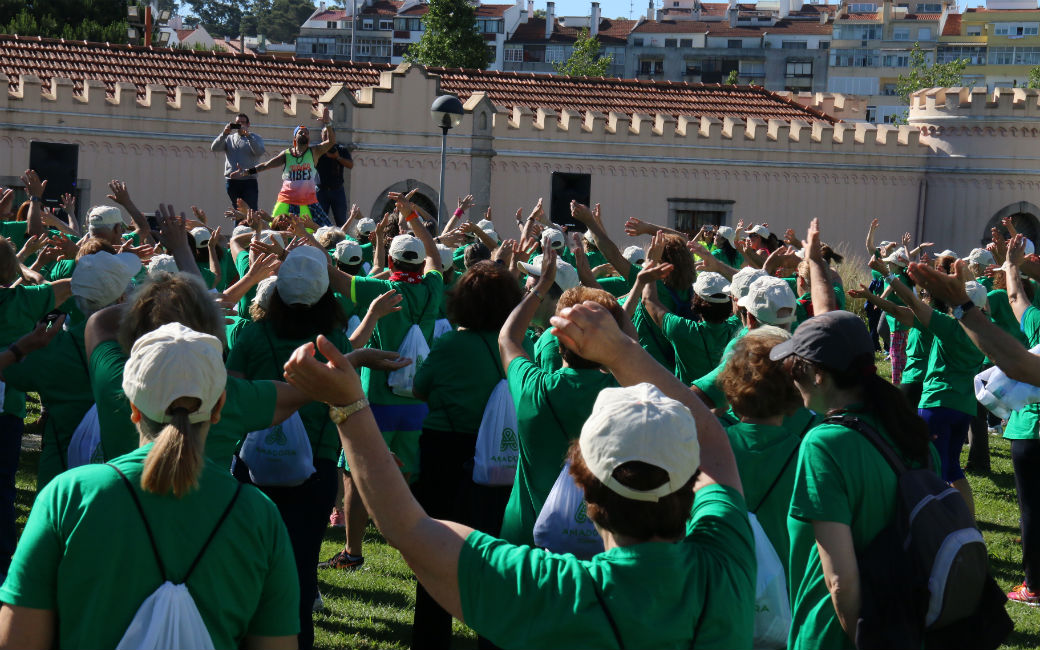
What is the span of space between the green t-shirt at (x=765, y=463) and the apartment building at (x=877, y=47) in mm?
108567

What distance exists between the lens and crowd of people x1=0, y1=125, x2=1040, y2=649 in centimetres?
273

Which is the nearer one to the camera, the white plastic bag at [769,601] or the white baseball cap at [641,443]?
the white baseball cap at [641,443]

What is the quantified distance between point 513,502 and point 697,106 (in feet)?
96.0

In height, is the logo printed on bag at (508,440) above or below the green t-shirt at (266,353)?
below

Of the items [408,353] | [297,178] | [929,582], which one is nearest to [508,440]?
[408,353]

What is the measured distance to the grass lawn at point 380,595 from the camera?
656 cm

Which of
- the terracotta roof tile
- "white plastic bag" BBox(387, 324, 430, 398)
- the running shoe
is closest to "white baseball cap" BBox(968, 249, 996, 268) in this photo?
"white plastic bag" BBox(387, 324, 430, 398)

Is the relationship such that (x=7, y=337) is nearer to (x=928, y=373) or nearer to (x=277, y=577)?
(x=277, y=577)

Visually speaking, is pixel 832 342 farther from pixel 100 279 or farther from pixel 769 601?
pixel 100 279

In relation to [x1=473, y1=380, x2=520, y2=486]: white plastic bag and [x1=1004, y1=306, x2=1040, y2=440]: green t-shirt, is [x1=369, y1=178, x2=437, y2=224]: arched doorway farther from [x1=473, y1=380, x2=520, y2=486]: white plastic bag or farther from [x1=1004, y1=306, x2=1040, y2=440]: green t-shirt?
[x1=473, y1=380, x2=520, y2=486]: white plastic bag

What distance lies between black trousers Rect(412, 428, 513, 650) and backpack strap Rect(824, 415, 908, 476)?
2153 millimetres

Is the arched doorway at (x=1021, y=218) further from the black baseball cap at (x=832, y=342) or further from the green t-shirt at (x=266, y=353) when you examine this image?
the black baseball cap at (x=832, y=342)

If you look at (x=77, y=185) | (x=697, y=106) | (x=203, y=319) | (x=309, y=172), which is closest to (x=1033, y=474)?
(x=203, y=319)

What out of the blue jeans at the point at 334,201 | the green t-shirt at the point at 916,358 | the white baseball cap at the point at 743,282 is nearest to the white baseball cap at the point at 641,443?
the white baseball cap at the point at 743,282
